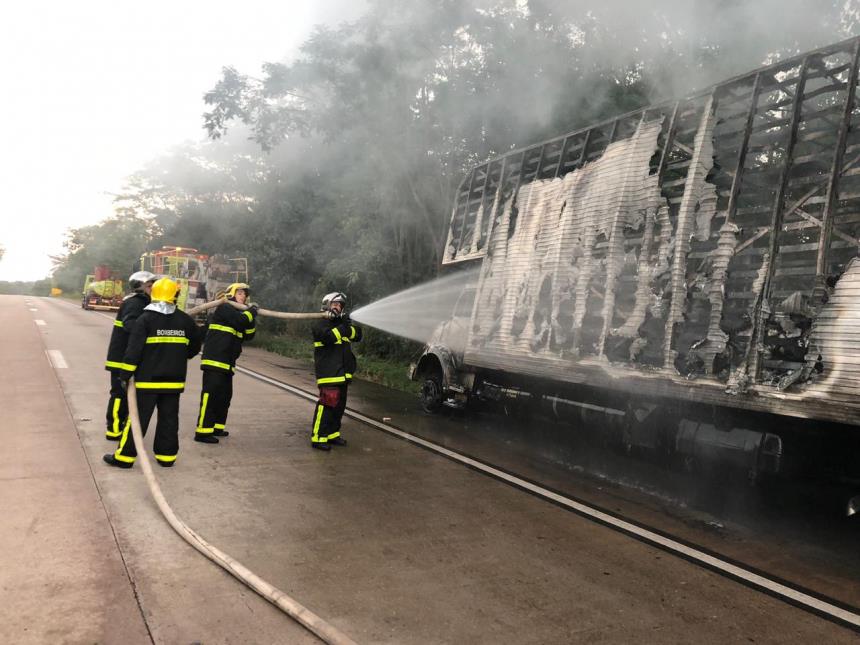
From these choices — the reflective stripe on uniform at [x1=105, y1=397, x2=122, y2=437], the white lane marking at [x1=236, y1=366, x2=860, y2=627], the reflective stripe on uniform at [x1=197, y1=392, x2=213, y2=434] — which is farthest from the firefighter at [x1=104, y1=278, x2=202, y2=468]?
the white lane marking at [x1=236, y1=366, x2=860, y2=627]

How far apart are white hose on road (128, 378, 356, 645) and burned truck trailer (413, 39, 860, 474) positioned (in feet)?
10.3

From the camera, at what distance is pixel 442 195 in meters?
11.8

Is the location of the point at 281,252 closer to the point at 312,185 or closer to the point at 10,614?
the point at 312,185

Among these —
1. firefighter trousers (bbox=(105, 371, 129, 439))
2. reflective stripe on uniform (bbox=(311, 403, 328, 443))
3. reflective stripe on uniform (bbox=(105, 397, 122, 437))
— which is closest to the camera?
firefighter trousers (bbox=(105, 371, 129, 439))

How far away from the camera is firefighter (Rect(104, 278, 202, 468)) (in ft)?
17.5

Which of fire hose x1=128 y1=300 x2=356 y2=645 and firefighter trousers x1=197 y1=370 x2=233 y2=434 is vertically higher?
firefighter trousers x1=197 y1=370 x2=233 y2=434

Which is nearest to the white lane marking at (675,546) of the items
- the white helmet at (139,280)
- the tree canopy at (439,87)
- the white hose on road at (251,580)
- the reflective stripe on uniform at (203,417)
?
the reflective stripe on uniform at (203,417)

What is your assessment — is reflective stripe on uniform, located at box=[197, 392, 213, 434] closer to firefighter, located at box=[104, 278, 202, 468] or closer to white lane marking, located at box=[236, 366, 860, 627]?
firefighter, located at box=[104, 278, 202, 468]

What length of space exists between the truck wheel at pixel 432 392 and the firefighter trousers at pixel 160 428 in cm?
390

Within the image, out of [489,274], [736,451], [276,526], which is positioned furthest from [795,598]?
[489,274]

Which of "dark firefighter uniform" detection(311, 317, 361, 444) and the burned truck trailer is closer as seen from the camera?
the burned truck trailer

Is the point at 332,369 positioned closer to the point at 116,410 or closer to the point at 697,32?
the point at 116,410

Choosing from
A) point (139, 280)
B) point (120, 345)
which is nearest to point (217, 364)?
point (120, 345)

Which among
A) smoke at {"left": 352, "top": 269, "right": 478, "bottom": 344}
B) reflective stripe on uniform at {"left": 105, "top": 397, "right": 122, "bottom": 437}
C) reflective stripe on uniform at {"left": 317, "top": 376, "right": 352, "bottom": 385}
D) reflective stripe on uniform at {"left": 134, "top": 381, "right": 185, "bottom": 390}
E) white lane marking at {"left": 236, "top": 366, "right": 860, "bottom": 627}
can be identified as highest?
smoke at {"left": 352, "top": 269, "right": 478, "bottom": 344}
